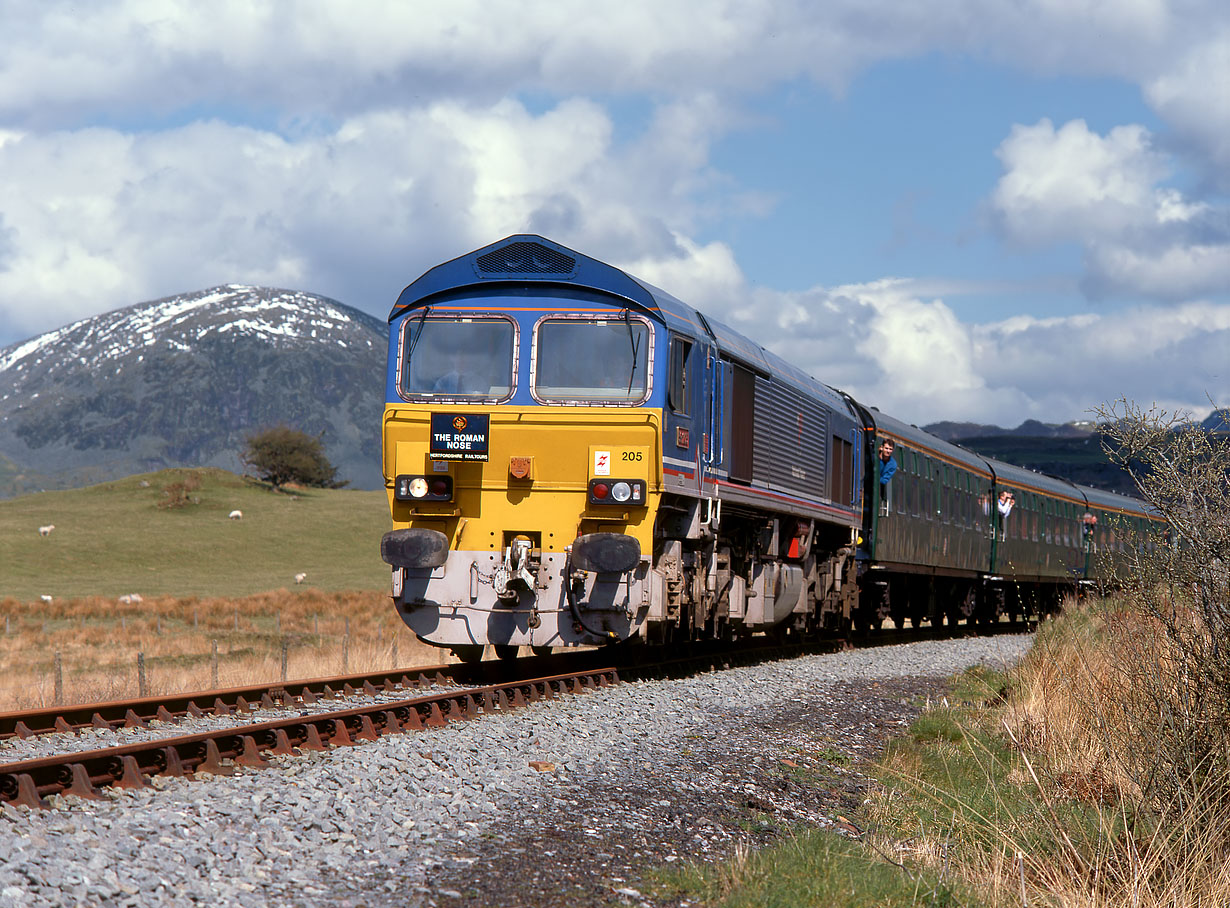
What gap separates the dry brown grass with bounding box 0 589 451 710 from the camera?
1698cm

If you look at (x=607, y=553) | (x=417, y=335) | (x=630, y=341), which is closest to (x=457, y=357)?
(x=417, y=335)

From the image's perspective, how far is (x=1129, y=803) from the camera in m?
8.70

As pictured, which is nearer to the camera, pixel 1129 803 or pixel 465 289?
pixel 1129 803

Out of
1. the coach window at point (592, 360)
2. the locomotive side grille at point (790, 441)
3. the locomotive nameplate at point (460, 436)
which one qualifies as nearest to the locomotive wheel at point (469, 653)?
the locomotive nameplate at point (460, 436)

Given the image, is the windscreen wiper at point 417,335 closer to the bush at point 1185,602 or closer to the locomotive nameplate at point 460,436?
the locomotive nameplate at point 460,436

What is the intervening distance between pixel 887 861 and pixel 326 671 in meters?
11.8

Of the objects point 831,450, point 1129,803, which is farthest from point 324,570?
point 1129,803

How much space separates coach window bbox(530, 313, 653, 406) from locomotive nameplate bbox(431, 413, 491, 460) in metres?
0.62

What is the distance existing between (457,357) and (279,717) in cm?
424

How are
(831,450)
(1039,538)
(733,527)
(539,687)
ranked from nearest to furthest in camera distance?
(539,687)
(733,527)
(831,450)
(1039,538)

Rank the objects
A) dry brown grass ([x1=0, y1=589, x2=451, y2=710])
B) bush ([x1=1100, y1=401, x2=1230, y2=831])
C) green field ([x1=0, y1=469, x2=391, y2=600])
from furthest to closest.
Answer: green field ([x1=0, y1=469, x2=391, y2=600]) → dry brown grass ([x1=0, y1=589, x2=451, y2=710]) → bush ([x1=1100, y1=401, x2=1230, y2=831])

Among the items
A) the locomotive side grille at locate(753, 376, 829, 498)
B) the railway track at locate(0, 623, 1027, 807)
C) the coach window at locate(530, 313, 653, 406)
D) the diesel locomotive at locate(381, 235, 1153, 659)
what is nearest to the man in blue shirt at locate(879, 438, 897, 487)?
the locomotive side grille at locate(753, 376, 829, 498)

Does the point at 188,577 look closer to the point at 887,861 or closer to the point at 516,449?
the point at 516,449

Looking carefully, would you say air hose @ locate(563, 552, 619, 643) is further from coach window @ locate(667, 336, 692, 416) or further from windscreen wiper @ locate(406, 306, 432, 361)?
windscreen wiper @ locate(406, 306, 432, 361)
